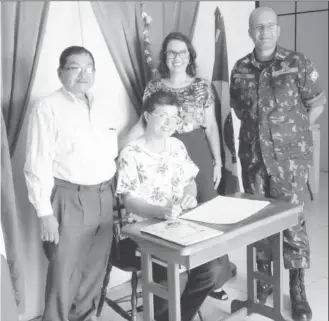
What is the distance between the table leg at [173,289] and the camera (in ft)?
5.59

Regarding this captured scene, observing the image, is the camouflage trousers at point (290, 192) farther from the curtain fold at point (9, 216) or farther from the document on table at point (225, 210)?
the curtain fold at point (9, 216)

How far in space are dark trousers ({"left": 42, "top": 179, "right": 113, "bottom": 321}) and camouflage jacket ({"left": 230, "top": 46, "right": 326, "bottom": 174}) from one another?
822mm

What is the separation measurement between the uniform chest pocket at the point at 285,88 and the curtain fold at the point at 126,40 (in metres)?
0.76

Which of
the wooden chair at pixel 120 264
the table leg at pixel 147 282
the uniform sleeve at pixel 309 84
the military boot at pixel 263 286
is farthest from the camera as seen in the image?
the military boot at pixel 263 286

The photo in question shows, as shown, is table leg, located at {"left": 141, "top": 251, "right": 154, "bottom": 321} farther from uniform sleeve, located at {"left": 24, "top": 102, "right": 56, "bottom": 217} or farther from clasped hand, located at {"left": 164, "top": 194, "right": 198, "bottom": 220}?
uniform sleeve, located at {"left": 24, "top": 102, "right": 56, "bottom": 217}

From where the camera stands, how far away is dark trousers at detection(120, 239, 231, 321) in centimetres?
212

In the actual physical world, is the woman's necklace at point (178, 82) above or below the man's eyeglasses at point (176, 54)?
below

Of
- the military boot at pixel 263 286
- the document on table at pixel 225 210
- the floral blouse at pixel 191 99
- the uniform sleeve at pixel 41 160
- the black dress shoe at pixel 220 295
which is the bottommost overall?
the black dress shoe at pixel 220 295

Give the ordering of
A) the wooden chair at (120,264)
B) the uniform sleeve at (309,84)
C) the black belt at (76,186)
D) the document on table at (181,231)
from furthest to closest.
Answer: the uniform sleeve at (309,84), the wooden chair at (120,264), the black belt at (76,186), the document on table at (181,231)

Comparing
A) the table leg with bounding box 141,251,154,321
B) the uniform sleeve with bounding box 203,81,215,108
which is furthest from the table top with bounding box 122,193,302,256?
the uniform sleeve with bounding box 203,81,215,108

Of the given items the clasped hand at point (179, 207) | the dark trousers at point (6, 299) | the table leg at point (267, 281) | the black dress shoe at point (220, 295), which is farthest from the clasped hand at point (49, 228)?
the black dress shoe at point (220, 295)

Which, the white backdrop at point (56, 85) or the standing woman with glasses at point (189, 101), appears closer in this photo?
the white backdrop at point (56, 85)

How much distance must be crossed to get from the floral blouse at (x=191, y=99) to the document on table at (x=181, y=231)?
29.8 inches

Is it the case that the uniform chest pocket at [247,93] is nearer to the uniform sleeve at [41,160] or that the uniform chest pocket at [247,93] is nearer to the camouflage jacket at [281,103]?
the camouflage jacket at [281,103]
